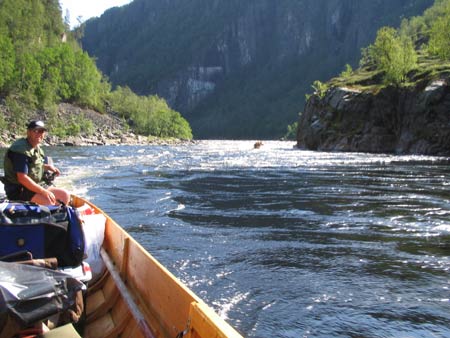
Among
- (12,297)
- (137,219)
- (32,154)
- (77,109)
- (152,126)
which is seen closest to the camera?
(12,297)

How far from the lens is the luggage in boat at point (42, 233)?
5145mm

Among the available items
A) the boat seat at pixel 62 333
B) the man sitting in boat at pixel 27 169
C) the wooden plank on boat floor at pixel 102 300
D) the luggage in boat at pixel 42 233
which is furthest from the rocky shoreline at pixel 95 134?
the boat seat at pixel 62 333

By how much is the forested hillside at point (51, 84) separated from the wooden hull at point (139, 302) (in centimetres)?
7157

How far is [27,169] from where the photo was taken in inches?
304

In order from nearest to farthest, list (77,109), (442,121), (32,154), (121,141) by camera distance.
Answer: (32,154) < (442,121) < (121,141) < (77,109)

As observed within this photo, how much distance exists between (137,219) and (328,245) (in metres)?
6.11

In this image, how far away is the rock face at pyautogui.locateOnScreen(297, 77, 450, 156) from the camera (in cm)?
4675

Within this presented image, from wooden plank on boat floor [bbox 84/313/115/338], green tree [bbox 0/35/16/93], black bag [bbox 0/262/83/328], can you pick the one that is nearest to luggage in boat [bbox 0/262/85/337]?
black bag [bbox 0/262/83/328]

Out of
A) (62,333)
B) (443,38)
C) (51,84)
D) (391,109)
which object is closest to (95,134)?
(51,84)

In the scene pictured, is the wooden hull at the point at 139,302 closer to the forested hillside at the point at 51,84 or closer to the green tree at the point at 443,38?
the green tree at the point at 443,38

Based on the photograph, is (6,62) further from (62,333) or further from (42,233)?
(62,333)

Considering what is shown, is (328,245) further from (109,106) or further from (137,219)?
(109,106)

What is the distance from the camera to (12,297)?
3539mm

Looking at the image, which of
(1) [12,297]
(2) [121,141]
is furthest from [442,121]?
(2) [121,141]
